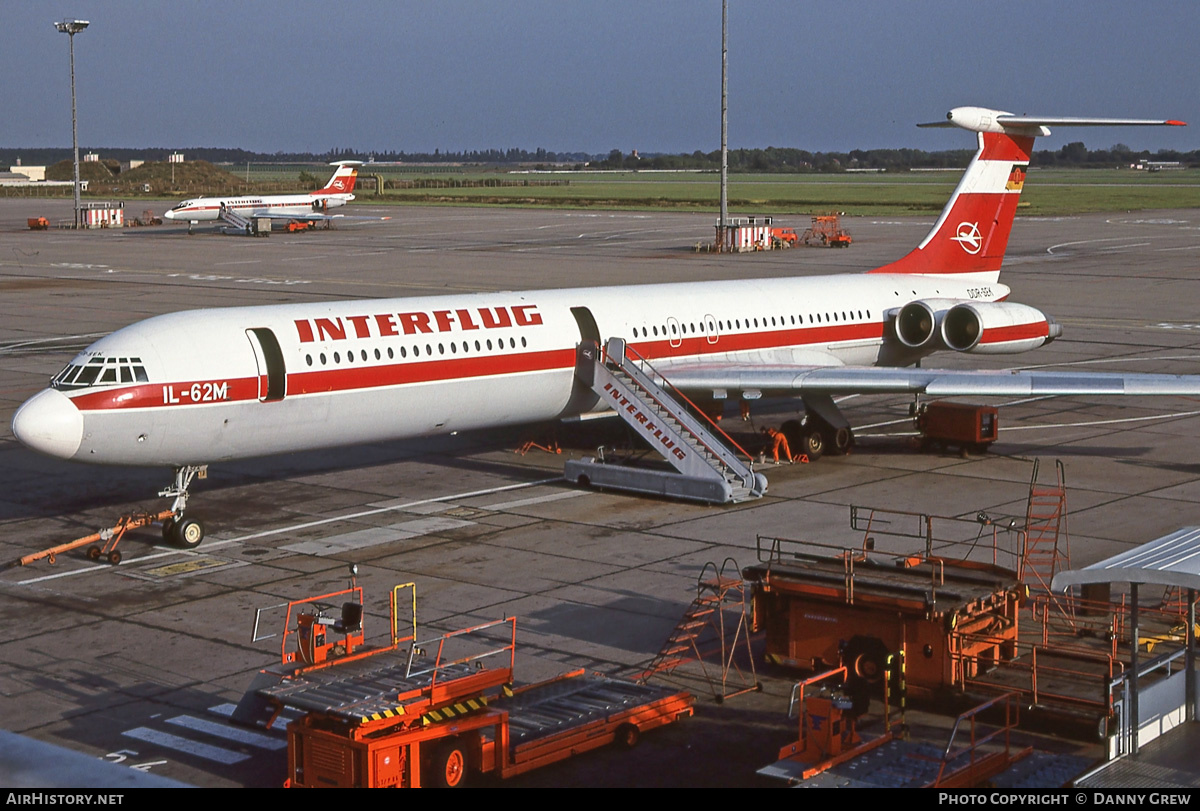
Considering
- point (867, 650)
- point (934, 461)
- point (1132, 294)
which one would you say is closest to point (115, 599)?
point (867, 650)

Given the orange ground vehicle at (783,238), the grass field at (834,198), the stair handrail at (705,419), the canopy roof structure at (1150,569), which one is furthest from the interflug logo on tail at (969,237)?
the grass field at (834,198)

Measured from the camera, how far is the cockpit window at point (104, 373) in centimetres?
2183

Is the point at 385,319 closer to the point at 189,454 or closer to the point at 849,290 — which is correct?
the point at 189,454

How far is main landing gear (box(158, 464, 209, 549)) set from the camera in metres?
22.6

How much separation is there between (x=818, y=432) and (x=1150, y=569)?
17.0m

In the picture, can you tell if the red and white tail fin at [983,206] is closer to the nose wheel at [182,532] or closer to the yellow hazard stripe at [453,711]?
the nose wheel at [182,532]

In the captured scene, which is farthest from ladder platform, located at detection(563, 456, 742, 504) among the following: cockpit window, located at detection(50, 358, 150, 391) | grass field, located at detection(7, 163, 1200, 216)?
grass field, located at detection(7, 163, 1200, 216)

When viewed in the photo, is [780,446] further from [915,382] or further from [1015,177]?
[1015,177]

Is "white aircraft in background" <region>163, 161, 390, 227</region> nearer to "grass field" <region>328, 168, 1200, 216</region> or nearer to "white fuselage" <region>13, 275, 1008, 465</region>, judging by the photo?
"grass field" <region>328, 168, 1200, 216</region>

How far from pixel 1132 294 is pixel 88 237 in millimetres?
70338

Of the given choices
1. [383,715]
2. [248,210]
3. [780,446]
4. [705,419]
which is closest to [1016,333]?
[780,446]

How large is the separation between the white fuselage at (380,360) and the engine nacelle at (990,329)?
1935 millimetres
